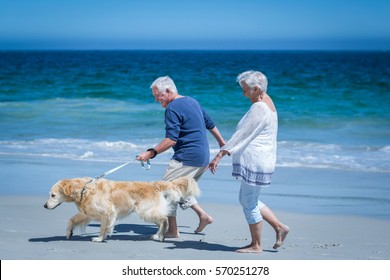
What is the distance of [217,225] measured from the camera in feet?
23.7

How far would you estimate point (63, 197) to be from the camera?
616 cm

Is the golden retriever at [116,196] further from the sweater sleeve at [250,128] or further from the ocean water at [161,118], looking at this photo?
the ocean water at [161,118]

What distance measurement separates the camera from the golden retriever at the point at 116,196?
6.11m

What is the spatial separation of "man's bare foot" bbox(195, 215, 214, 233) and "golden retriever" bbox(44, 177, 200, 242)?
635 millimetres

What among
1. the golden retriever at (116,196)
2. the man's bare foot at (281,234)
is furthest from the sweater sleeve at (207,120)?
the man's bare foot at (281,234)

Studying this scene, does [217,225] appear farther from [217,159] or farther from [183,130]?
[217,159]

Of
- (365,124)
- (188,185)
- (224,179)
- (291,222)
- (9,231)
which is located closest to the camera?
(188,185)

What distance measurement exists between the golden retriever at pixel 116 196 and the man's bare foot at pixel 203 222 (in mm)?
635

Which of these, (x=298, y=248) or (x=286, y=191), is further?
(x=286, y=191)

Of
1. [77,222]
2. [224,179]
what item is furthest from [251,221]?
[224,179]

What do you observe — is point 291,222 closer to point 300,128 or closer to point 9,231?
point 9,231

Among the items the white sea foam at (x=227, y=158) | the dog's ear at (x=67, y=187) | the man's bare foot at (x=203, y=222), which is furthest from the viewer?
the white sea foam at (x=227, y=158)

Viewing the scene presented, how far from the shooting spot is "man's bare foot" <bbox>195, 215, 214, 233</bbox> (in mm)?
6773

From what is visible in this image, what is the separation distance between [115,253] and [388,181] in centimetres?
541
